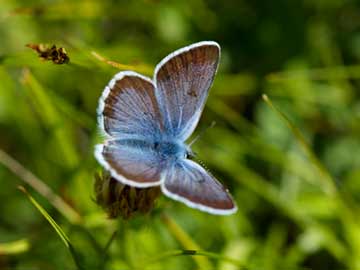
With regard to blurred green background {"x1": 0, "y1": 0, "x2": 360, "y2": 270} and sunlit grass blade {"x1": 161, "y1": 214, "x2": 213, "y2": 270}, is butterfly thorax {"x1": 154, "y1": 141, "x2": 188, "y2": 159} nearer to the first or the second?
blurred green background {"x1": 0, "y1": 0, "x2": 360, "y2": 270}

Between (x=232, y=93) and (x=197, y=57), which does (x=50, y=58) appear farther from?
(x=232, y=93)

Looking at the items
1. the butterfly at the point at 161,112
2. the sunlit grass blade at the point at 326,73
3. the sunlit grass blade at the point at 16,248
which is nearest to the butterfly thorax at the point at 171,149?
the butterfly at the point at 161,112

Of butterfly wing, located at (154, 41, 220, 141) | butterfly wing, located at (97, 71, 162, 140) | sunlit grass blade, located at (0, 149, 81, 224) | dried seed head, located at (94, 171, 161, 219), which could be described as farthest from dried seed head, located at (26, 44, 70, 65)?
sunlit grass blade, located at (0, 149, 81, 224)

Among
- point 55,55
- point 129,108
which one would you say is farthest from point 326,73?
point 55,55

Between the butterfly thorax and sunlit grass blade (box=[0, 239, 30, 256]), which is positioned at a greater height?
the butterfly thorax

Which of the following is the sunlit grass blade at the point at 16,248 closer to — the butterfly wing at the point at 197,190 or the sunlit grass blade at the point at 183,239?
the sunlit grass blade at the point at 183,239

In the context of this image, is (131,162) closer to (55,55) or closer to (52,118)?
(55,55)

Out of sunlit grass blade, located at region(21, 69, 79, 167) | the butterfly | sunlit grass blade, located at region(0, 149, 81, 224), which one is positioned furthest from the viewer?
sunlit grass blade, located at region(0, 149, 81, 224)

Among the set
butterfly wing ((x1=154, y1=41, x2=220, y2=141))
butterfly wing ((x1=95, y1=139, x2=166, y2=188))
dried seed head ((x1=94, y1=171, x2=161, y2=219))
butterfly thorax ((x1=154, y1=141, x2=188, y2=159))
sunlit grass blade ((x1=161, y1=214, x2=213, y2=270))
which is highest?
butterfly wing ((x1=154, y1=41, x2=220, y2=141))
